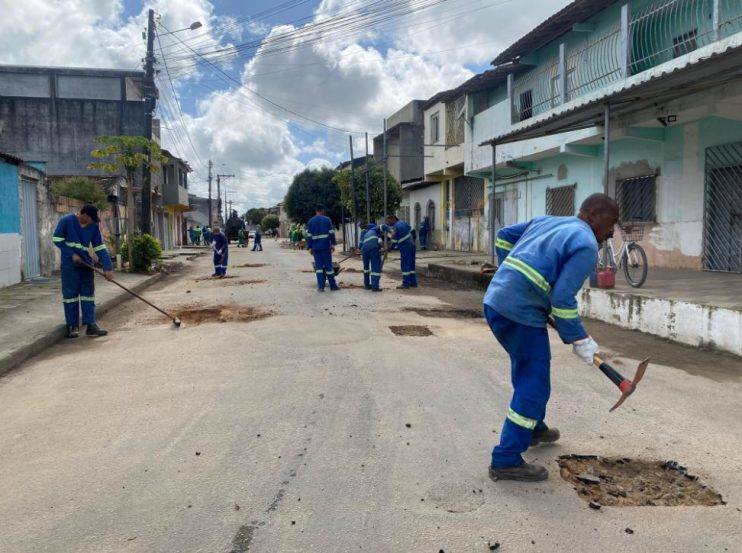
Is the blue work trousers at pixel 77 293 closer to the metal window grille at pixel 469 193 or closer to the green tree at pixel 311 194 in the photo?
the metal window grille at pixel 469 193

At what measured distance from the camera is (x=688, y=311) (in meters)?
6.76

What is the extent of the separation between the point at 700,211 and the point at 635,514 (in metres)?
9.93

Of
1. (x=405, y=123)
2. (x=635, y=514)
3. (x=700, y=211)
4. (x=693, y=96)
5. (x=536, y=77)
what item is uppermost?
(x=405, y=123)

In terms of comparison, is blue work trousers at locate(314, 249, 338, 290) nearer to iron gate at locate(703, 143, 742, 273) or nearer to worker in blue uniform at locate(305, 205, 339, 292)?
worker in blue uniform at locate(305, 205, 339, 292)

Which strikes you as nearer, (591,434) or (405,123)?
(591,434)

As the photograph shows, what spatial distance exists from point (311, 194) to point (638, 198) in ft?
97.6

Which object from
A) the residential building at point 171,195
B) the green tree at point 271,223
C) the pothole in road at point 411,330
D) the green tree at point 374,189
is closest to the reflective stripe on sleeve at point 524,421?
the pothole in road at point 411,330

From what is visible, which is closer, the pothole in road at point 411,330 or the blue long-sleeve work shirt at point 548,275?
the blue long-sleeve work shirt at point 548,275

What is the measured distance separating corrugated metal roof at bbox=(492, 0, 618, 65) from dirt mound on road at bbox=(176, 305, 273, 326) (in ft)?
32.5

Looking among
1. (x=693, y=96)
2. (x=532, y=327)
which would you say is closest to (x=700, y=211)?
(x=693, y=96)

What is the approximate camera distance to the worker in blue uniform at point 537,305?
118 inches

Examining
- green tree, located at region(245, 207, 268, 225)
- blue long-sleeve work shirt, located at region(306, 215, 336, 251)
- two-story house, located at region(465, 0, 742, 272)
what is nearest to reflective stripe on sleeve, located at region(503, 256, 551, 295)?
two-story house, located at region(465, 0, 742, 272)

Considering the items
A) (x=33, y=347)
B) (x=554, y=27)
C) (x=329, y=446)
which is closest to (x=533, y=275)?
(x=329, y=446)

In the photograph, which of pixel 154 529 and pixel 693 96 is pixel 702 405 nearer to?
pixel 154 529
